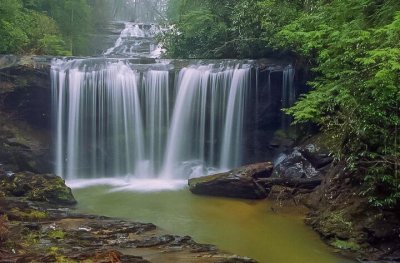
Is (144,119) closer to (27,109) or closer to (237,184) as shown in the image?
(27,109)

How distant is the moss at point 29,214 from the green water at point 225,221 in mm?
1541

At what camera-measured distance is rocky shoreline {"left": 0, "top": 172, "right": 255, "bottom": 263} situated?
26.4 ft

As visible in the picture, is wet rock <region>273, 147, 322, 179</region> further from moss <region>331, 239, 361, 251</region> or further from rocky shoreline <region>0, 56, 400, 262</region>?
moss <region>331, 239, 361, 251</region>

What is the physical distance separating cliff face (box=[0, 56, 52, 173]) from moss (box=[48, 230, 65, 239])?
25.2 ft

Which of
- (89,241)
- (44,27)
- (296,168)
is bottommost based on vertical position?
(89,241)

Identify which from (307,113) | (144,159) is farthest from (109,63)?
(307,113)

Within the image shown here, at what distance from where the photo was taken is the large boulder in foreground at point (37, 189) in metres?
13.1

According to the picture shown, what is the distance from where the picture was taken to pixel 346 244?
959cm

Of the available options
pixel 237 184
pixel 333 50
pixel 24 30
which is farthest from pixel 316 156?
pixel 24 30

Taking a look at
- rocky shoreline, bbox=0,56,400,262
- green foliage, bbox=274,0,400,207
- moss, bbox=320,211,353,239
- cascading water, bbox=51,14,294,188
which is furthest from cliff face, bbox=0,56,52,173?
moss, bbox=320,211,353,239

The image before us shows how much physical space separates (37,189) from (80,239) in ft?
15.5

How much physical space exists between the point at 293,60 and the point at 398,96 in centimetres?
856

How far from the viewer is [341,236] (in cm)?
988

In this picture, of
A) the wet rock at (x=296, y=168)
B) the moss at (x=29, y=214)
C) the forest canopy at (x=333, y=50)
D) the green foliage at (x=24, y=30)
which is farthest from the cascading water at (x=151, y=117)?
the moss at (x=29, y=214)
